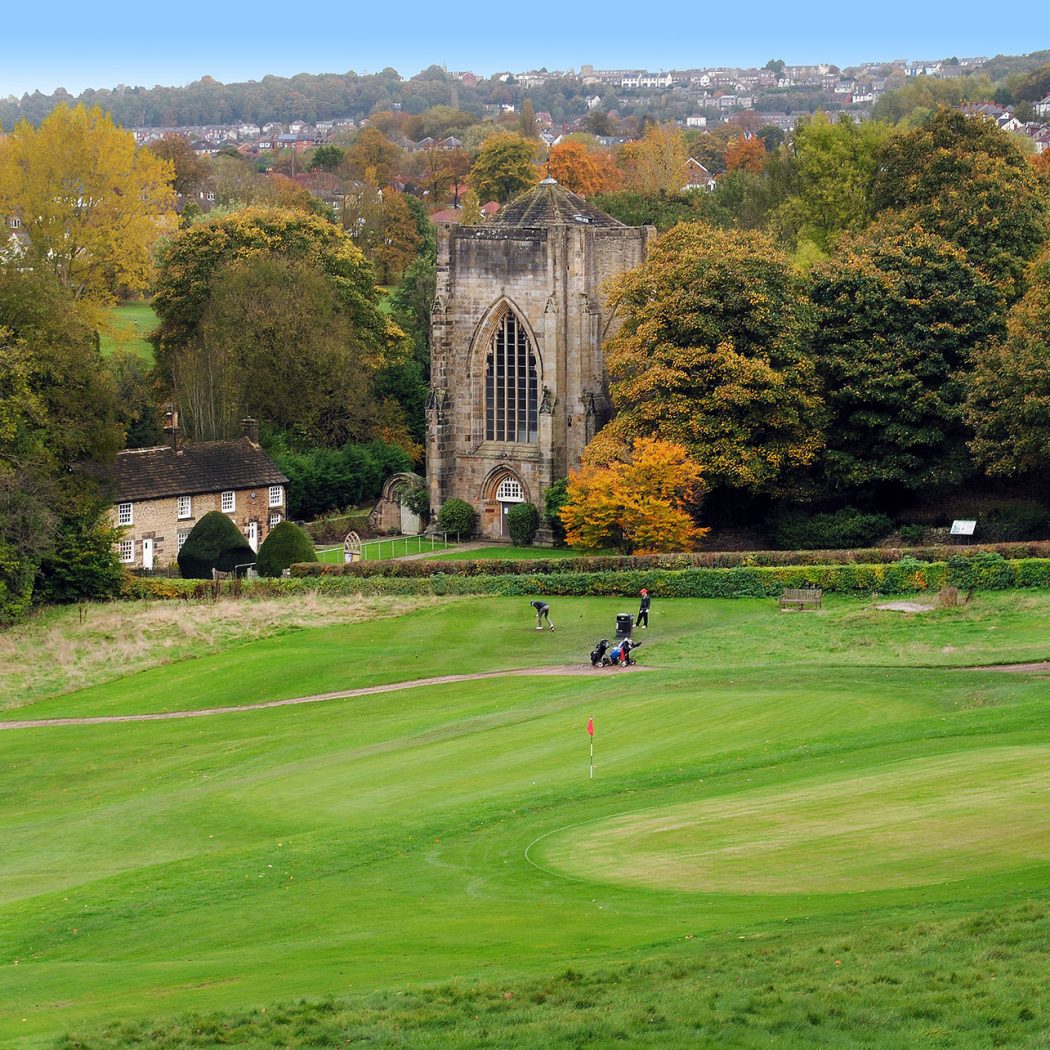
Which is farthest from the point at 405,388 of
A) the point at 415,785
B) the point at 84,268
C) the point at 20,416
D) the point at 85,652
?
the point at 415,785

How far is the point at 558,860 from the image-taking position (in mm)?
27156

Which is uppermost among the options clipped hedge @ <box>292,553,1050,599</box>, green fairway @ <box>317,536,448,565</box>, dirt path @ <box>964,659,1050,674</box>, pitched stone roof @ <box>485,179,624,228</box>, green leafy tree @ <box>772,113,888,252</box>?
green leafy tree @ <box>772,113,888,252</box>

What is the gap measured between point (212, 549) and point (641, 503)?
53.2 ft

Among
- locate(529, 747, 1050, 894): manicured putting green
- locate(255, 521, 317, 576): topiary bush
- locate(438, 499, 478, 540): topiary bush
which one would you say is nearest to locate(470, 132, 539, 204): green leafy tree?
locate(438, 499, 478, 540): topiary bush

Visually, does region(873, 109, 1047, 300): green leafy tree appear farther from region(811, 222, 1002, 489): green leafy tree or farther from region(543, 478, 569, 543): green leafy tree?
region(543, 478, 569, 543): green leafy tree

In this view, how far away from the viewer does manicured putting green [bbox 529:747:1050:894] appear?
2484 centimetres

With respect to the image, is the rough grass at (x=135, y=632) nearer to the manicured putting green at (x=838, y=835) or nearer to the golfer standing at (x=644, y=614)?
the golfer standing at (x=644, y=614)

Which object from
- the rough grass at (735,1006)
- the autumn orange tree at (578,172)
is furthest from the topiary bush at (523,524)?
the autumn orange tree at (578,172)

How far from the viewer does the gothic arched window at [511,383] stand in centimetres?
8300

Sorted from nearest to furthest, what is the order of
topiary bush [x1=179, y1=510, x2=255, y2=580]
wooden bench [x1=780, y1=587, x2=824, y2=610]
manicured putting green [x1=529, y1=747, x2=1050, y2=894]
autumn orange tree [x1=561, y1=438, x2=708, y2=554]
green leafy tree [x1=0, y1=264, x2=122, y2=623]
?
manicured putting green [x1=529, y1=747, x2=1050, y2=894] → wooden bench [x1=780, y1=587, x2=824, y2=610] → green leafy tree [x1=0, y1=264, x2=122, y2=623] → autumn orange tree [x1=561, y1=438, x2=708, y2=554] → topiary bush [x1=179, y1=510, x2=255, y2=580]

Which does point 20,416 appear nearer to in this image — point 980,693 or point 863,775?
Answer: point 980,693

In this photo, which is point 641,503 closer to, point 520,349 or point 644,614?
point 644,614

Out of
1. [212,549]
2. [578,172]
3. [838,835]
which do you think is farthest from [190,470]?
[578,172]

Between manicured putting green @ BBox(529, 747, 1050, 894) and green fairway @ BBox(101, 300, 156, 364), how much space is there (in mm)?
76337
